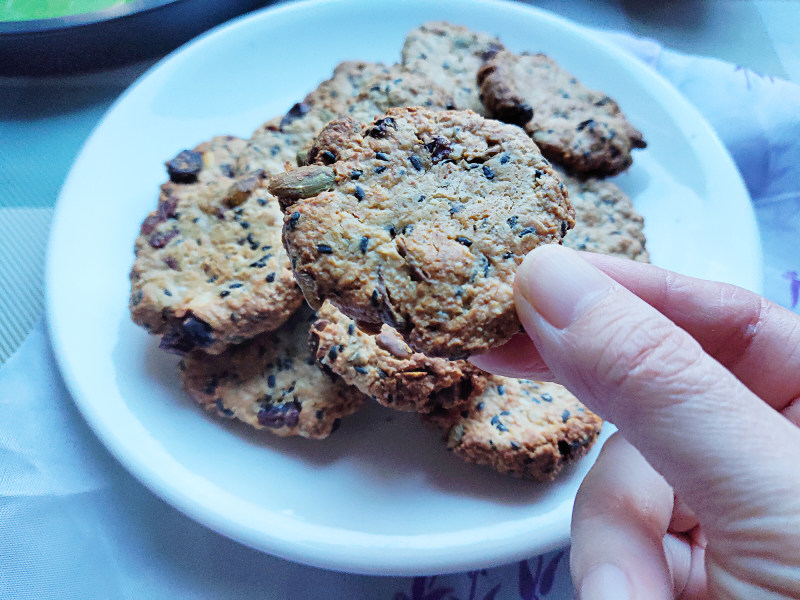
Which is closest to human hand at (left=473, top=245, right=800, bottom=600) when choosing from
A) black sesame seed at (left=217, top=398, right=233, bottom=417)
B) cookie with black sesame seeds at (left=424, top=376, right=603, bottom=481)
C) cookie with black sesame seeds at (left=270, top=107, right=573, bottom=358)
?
cookie with black sesame seeds at (left=270, top=107, right=573, bottom=358)

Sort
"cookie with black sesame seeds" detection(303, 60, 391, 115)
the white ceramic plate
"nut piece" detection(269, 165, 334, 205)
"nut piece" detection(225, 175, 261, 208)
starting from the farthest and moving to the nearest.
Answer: "cookie with black sesame seeds" detection(303, 60, 391, 115) → "nut piece" detection(225, 175, 261, 208) → the white ceramic plate → "nut piece" detection(269, 165, 334, 205)

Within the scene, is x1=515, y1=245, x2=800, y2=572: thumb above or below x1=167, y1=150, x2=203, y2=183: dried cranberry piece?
above

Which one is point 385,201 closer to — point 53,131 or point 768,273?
point 768,273

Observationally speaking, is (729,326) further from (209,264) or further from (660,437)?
(209,264)

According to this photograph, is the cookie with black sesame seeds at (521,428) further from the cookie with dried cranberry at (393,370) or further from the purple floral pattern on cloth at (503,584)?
the purple floral pattern on cloth at (503,584)

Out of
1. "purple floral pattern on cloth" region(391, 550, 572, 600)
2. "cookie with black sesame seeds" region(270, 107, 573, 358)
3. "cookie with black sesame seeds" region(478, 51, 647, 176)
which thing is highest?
"cookie with black sesame seeds" region(270, 107, 573, 358)

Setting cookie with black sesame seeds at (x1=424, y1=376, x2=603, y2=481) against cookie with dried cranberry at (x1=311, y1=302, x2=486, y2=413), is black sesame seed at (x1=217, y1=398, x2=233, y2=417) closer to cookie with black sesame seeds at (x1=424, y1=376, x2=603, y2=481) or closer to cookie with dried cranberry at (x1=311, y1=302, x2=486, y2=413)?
cookie with dried cranberry at (x1=311, y1=302, x2=486, y2=413)
